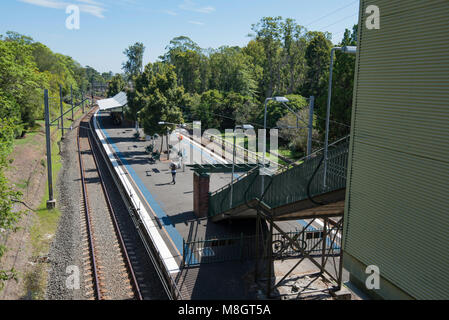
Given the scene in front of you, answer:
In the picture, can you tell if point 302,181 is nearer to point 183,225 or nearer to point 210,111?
point 183,225

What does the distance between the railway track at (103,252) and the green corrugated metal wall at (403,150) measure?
7980 millimetres

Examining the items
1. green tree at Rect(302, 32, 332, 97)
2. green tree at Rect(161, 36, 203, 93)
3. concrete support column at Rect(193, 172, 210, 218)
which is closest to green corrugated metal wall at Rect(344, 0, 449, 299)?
concrete support column at Rect(193, 172, 210, 218)

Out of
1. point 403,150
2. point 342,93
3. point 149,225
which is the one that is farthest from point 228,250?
point 342,93

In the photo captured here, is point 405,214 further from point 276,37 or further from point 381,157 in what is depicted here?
point 276,37

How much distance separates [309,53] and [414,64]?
4456 cm

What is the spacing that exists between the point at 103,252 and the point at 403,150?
41.3ft

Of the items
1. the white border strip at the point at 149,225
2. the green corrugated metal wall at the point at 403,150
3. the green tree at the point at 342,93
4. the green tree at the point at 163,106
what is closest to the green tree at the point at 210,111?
the green tree at the point at 163,106

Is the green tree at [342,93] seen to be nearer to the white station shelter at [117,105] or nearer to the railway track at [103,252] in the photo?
the railway track at [103,252]

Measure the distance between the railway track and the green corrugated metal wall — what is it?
26.2 ft

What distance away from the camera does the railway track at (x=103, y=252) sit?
12.5 metres

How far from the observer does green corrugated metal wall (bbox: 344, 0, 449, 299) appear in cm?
689

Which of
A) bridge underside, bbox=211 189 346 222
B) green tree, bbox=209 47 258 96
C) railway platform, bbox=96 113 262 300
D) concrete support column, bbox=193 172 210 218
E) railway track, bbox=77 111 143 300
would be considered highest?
green tree, bbox=209 47 258 96

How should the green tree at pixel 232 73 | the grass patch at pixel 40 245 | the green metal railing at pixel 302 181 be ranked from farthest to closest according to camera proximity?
the green tree at pixel 232 73 < the grass patch at pixel 40 245 < the green metal railing at pixel 302 181

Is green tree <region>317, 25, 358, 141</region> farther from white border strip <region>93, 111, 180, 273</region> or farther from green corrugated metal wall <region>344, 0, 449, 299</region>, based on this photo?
green corrugated metal wall <region>344, 0, 449, 299</region>
